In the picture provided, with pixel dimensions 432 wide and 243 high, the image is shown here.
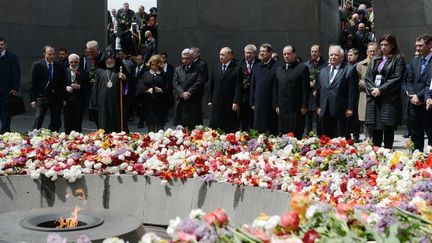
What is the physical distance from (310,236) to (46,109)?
10.7 m

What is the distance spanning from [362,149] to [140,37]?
42.1 ft

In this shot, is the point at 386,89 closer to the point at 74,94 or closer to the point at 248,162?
the point at 248,162

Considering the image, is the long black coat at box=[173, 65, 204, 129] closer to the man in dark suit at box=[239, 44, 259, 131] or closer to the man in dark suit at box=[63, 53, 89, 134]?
the man in dark suit at box=[239, 44, 259, 131]

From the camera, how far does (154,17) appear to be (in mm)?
19984

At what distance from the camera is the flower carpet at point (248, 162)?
5.51 metres

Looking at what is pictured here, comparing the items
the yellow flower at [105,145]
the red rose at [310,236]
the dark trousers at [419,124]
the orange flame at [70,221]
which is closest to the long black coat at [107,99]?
the yellow flower at [105,145]

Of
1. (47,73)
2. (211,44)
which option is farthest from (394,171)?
(211,44)

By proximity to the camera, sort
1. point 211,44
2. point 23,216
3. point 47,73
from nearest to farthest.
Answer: point 23,216
point 47,73
point 211,44

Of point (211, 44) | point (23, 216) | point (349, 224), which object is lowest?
point (23, 216)

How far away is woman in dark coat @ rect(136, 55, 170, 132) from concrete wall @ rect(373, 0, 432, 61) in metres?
6.18

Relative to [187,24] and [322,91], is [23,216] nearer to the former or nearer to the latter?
[322,91]

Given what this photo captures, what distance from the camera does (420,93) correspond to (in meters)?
10.0

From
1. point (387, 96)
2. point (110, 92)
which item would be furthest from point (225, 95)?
point (387, 96)

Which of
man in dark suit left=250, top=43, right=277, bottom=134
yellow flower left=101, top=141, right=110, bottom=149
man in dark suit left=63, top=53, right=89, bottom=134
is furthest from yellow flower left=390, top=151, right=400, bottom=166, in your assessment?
man in dark suit left=63, top=53, right=89, bottom=134
